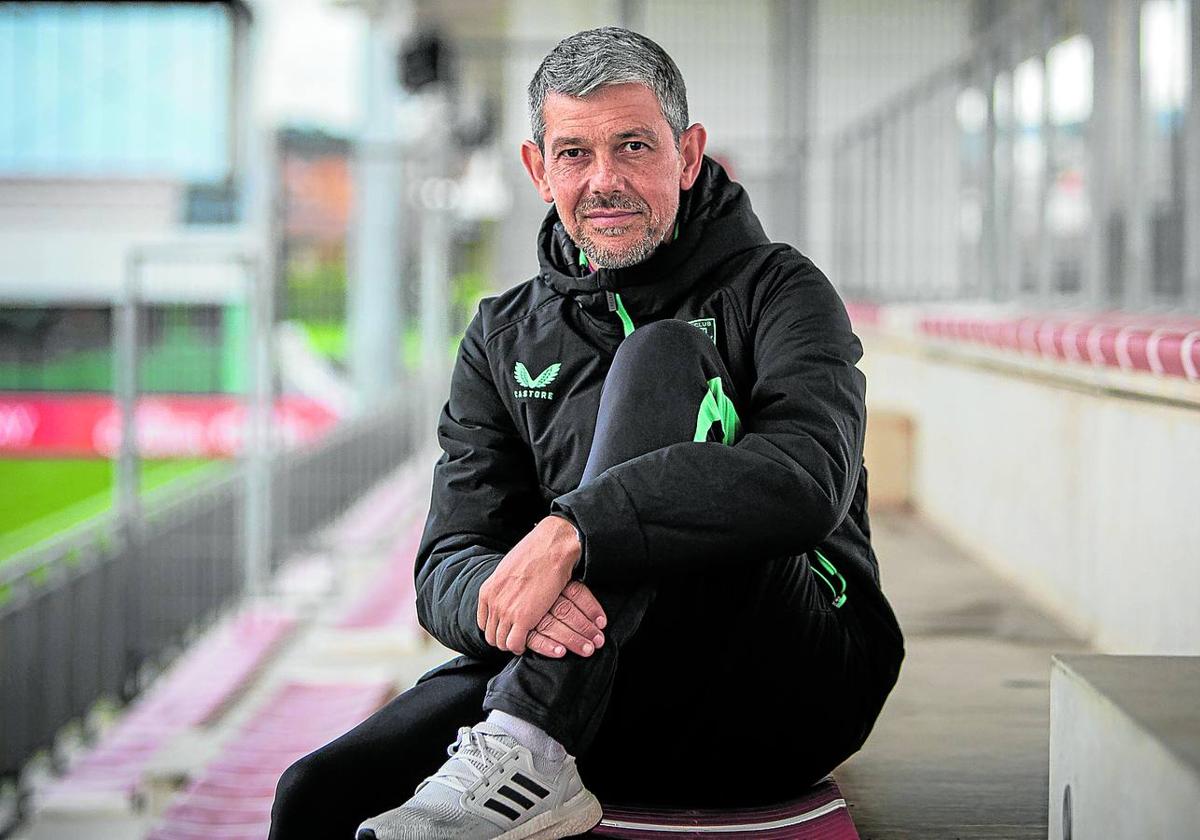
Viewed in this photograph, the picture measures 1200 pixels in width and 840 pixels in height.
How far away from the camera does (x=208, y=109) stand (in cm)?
3428

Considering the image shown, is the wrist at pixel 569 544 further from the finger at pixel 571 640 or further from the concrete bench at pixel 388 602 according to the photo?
the concrete bench at pixel 388 602

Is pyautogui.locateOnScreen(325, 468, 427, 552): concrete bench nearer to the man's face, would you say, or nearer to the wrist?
the man's face

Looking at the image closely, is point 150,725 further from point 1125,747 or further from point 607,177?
point 1125,747

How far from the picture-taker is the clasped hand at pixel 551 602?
1.24 m

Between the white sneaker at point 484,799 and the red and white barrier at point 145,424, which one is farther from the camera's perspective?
the red and white barrier at point 145,424

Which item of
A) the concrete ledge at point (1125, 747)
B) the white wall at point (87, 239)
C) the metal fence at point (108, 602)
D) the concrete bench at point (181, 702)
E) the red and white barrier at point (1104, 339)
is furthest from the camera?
the white wall at point (87, 239)

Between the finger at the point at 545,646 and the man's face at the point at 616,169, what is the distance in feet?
1.34

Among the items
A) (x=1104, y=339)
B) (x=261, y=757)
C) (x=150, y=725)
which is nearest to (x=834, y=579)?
(x=1104, y=339)

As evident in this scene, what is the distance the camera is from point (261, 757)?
3969 millimetres

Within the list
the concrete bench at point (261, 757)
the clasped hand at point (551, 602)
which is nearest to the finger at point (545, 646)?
the clasped hand at point (551, 602)

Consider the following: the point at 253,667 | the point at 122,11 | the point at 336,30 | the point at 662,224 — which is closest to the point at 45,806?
the point at 253,667

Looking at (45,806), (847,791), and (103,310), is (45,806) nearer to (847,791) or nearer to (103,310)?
(847,791)

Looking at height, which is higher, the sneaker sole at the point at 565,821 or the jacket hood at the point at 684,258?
the jacket hood at the point at 684,258

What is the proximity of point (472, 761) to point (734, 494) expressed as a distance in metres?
0.31
